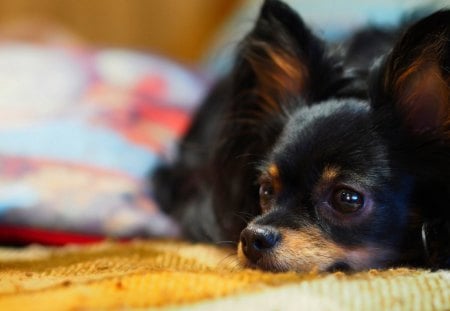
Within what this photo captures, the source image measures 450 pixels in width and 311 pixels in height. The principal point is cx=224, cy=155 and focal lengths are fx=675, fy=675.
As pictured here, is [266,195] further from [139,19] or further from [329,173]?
[139,19]

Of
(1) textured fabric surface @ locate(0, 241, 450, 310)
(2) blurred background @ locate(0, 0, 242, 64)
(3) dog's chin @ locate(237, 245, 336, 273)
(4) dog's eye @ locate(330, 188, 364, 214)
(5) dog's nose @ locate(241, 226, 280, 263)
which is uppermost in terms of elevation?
(2) blurred background @ locate(0, 0, 242, 64)

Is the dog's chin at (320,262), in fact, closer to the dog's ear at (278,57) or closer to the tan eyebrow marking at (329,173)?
the tan eyebrow marking at (329,173)

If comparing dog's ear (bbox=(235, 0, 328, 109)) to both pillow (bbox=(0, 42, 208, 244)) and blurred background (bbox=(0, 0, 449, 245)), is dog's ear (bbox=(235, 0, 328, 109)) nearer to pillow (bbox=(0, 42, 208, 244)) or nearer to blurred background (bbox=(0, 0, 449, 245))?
blurred background (bbox=(0, 0, 449, 245))

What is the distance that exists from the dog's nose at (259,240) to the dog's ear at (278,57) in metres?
0.42

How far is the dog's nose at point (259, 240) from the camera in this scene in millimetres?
1194

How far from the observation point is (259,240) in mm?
1200

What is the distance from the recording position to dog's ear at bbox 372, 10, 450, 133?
1.25 m

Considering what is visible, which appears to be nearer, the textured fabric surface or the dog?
the textured fabric surface

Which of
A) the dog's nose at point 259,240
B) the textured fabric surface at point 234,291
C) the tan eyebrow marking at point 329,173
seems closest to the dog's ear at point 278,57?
the tan eyebrow marking at point 329,173

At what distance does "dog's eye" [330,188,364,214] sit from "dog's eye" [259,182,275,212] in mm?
164

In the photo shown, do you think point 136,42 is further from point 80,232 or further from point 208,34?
point 80,232

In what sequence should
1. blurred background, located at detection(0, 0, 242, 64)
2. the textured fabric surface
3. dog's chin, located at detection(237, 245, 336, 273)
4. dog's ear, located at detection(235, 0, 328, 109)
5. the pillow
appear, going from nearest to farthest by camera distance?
the textured fabric surface < dog's chin, located at detection(237, 245, 336, 273) < dog's ear, located at detection(235, 0, 328, 109) < the pillow < blurred background, located at detection(0, 0, 242, 64)

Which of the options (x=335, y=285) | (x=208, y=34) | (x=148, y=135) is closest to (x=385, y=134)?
(x=335, y=285)

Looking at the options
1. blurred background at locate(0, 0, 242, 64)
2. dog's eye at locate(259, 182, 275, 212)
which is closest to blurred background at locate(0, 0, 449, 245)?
dog's eye at locate(259, 182, 275, 212)
